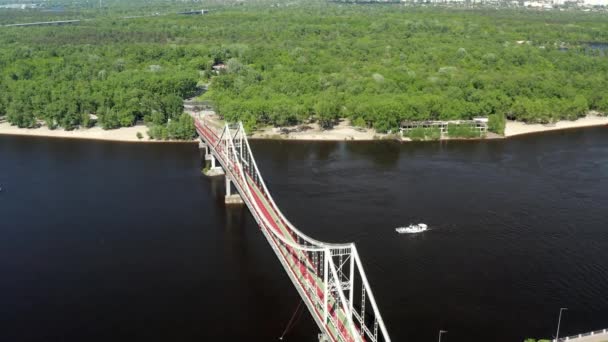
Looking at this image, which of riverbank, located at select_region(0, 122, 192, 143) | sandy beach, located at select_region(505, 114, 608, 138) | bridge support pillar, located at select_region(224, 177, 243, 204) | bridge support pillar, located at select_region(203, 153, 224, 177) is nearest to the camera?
bridge support pillar, located at select_region(224, 177, 243, 204)

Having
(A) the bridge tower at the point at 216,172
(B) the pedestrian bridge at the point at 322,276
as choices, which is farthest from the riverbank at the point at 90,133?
(B) the pedestrian bridge at the point at 322,276

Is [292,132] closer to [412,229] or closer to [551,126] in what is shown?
[412,229]

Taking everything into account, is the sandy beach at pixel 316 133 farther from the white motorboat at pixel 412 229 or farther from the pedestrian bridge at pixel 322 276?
the white motorboat at pixel 412 229

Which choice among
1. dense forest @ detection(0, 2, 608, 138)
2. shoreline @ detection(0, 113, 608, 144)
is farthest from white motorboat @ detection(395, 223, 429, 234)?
dense forest @ detection(0, 2, 608, 138)

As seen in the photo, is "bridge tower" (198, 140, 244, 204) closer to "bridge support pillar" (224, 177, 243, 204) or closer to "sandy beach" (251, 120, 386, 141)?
"bridge support pillar" (224, 177, 243, 204)

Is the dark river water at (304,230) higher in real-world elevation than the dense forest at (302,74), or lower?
lower

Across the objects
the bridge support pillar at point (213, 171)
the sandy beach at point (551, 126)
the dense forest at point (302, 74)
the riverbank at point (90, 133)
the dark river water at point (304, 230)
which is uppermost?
the dense forest at point (302, 74)

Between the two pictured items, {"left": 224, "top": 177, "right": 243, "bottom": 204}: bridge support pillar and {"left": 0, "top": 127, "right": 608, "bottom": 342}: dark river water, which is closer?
{"left": 0, "top": 127, "right": 608, "bottom": 342}: dark river water
